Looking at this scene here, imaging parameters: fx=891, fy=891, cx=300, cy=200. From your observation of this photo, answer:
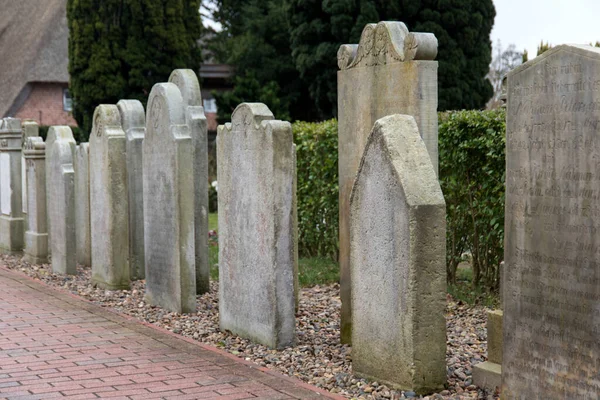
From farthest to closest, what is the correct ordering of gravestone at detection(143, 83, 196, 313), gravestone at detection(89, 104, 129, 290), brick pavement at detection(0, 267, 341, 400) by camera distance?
gravestone at detection(89, 104, 129, 290) → gravestone at detection(143, 83, 196, 313) → brick pavement at detection(0, 267, 341, 400)

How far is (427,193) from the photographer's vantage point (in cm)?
554

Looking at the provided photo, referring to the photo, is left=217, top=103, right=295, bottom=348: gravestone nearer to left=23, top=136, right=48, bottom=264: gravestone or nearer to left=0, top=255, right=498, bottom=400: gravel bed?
left=0, top=255, right=498, bottom=400: gravel bed

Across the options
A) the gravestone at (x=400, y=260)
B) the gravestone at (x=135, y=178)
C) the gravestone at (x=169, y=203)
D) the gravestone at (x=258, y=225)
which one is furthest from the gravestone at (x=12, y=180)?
the gravestone at (x=400, y=260)

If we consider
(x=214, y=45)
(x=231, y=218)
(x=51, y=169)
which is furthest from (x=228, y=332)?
(x=214, y=45)

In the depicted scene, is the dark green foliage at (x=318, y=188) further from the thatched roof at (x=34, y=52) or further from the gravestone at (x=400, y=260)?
the thatched roof at (x=34, y=52)

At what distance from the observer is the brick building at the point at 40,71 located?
37.0m

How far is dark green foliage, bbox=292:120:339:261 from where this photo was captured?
11647mm

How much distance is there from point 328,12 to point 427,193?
1967 centimetres

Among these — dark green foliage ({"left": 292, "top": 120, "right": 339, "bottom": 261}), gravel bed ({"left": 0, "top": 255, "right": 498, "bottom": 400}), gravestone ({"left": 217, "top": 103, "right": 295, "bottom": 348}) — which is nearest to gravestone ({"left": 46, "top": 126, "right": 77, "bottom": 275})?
gravel bed ({"left": 0, "top": 255, "right": 498, "bottom": 400})

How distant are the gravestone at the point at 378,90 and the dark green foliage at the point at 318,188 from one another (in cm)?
409

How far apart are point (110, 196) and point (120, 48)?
A: 18866mm

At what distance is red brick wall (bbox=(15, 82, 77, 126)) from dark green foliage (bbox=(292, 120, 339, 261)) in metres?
26.7

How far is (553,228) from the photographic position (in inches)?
189

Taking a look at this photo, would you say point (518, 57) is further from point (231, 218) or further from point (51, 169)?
point (231, 218)
